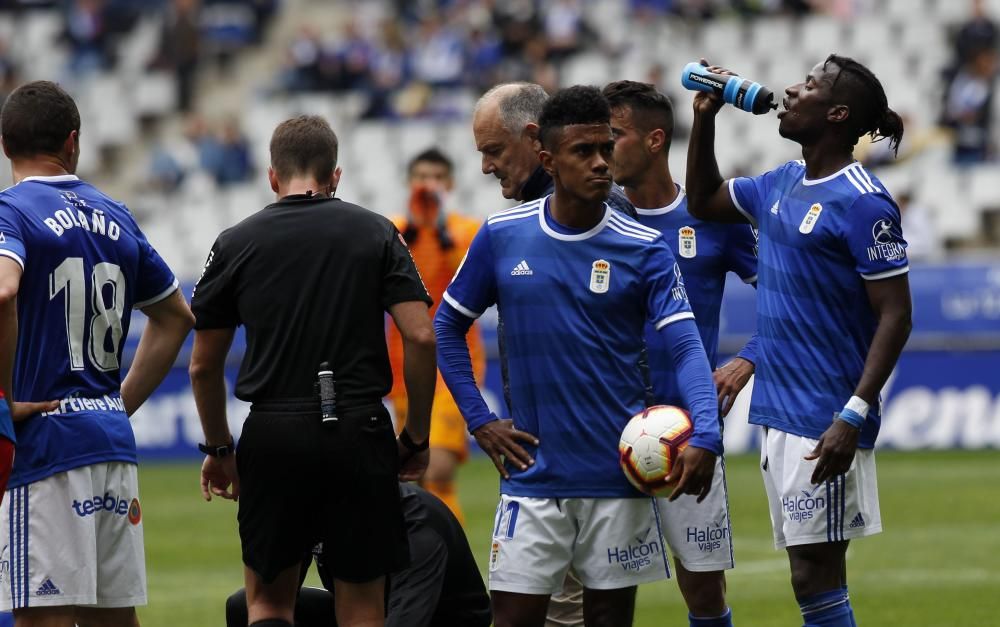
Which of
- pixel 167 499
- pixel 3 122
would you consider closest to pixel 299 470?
pixel 3 122

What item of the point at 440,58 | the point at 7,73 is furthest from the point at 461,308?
the point at 7,73

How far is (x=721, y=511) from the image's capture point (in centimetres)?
681

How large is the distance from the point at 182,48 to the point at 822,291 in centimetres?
2073

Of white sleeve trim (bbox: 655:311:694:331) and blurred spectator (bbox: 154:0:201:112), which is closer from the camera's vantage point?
white sleeve trim (bbox: 655:311:694:331)

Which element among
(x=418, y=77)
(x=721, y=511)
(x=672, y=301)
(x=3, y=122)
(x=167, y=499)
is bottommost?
(x=167, y=499)

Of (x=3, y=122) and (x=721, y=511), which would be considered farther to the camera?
(x=721, y=511)

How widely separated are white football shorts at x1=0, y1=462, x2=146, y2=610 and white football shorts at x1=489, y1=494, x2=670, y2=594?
1.37 m

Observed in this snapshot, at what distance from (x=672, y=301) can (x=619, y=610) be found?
1.12 meters

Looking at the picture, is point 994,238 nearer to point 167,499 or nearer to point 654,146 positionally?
point 167,499

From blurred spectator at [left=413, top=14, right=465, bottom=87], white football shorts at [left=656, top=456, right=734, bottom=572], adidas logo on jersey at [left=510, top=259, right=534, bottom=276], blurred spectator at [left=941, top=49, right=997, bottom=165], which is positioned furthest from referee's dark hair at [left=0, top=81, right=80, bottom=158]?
blurred spectator at [left=413, top=14, right=465, bottom=87]

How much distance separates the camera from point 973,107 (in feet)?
68.3

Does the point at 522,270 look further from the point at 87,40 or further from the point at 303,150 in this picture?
the point at 87,40

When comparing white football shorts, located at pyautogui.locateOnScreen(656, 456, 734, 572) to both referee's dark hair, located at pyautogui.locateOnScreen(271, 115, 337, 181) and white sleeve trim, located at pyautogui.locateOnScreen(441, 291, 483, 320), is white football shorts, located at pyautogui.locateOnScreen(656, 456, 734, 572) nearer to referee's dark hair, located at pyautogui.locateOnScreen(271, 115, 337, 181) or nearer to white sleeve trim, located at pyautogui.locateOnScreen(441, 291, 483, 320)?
white sleeve trim, located at pyautogui.locateOnScreen(441, 291, 483, 320)

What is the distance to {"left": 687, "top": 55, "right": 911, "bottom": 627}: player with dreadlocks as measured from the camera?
6.12 m
